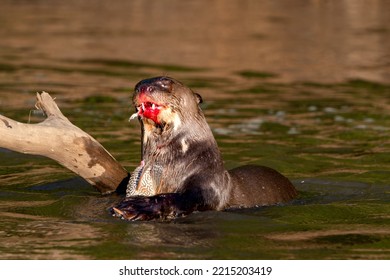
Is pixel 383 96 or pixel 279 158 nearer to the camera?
pixel 279 158

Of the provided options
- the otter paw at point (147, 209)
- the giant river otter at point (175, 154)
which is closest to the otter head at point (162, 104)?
the giant river otter at point (175, 154)

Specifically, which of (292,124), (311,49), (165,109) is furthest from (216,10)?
(165,109)

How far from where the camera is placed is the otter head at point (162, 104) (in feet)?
28.7

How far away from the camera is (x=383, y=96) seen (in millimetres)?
16781

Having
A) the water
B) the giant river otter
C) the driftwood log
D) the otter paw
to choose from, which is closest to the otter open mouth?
the giant river otter

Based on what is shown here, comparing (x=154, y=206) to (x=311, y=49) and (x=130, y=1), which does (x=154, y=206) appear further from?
(x=130, y=1)

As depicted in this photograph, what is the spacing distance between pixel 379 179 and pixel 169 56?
10715mm

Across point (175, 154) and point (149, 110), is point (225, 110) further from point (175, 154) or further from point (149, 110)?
point (149, 110)

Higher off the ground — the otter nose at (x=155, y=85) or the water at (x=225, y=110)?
the otter nose at (x=155, y=85)

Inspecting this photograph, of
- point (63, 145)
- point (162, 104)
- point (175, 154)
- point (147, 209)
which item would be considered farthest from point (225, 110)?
point (147, 209)

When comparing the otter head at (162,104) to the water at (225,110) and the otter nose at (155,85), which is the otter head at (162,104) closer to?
the otter nose at (155,85)

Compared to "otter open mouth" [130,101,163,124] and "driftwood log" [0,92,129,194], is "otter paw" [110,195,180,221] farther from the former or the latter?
"driftwood log" [0,92,129,194]

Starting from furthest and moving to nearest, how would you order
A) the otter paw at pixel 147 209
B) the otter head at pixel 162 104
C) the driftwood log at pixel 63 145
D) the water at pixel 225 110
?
the driftwood log at pixel 63 145 < the otter head at pixel 162 104 < the otter paw at pixel 147 209 < the water at pixel 225 110

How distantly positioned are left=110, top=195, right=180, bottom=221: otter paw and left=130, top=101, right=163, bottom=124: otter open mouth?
62cm
